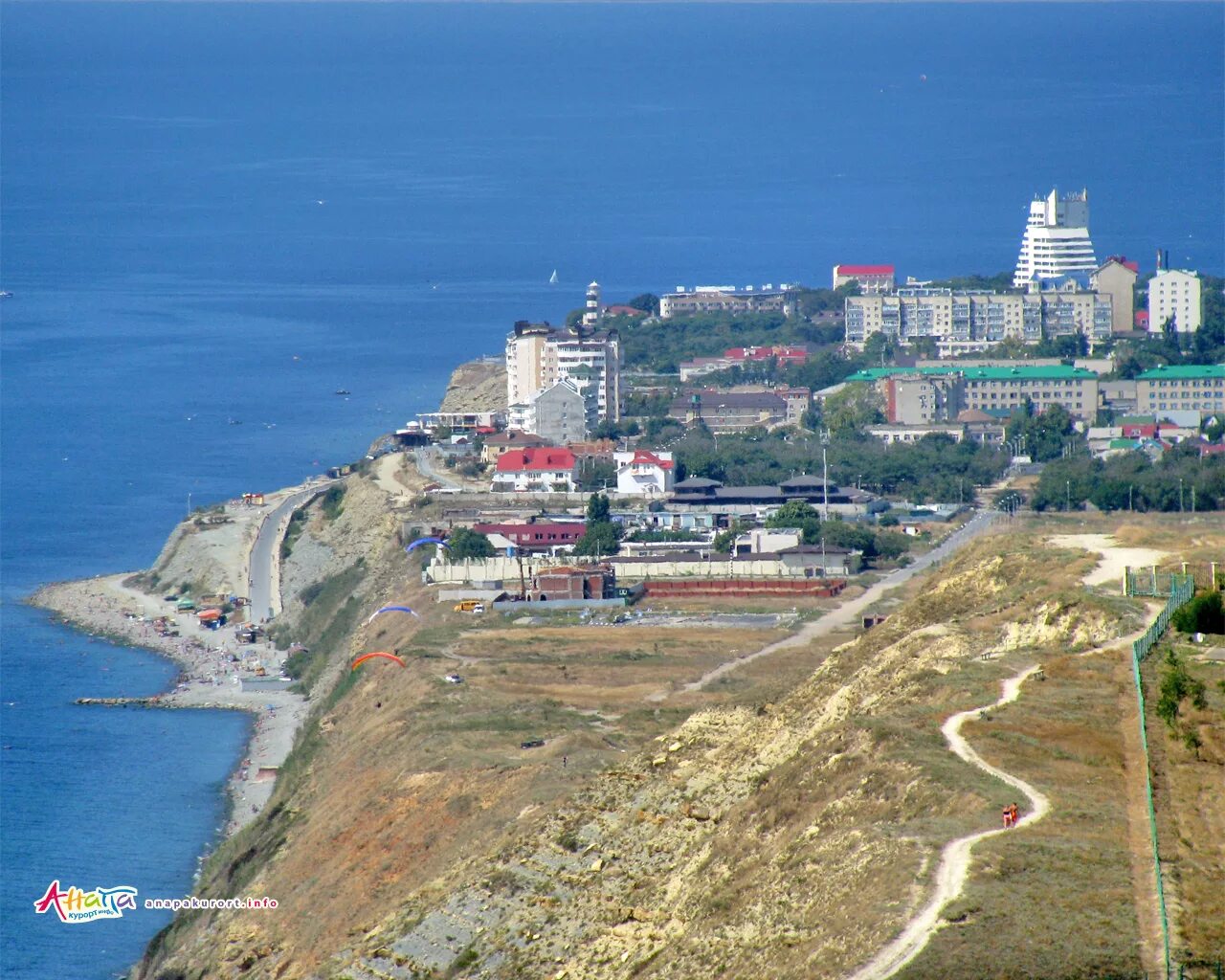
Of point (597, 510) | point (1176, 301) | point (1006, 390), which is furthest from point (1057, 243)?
point (597, 510)

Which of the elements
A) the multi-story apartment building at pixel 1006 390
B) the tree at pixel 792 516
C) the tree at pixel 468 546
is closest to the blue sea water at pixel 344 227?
the tree at pixel 468 546

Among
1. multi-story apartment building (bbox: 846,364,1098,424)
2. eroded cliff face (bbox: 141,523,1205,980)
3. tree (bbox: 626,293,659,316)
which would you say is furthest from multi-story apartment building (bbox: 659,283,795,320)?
eroded cliff face (bbox: 141,523,1205,980)

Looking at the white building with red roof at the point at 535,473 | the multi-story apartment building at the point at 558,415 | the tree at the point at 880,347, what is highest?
the tree at the point at 880,347

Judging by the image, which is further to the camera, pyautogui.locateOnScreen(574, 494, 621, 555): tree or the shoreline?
pyautogui.locateOnScreen(574, 494, 621, 555): tree

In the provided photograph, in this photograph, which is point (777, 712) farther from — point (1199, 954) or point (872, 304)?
point (872, 304)

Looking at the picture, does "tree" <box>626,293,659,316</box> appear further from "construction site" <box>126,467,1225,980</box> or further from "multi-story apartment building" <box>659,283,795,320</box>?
"construction site" <box>126,467,1225,980</box>

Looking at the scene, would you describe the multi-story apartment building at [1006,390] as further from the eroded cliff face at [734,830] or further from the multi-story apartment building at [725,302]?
the eroded cliff face at [734,830]
